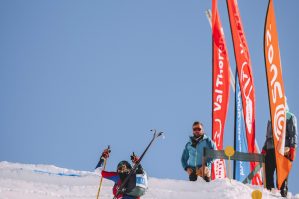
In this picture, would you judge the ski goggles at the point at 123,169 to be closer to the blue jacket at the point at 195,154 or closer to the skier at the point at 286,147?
the blue jacket at the point at 195,154

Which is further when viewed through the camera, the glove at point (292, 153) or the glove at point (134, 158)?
the glove at point (292, 153)

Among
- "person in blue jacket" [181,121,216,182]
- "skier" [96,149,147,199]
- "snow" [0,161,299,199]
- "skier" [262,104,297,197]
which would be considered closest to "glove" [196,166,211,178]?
"person in blue jacket" [181,121,216,182]

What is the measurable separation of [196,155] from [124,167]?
215 cm

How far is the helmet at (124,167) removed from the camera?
8.91 meters

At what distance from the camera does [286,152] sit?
35.7 ft

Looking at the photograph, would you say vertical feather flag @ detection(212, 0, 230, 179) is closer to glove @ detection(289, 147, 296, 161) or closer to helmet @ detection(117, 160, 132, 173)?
glove @ detection(289, 147, 296, 161)

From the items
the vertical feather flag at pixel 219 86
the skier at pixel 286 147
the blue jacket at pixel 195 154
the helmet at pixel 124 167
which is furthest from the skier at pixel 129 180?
the vertical feather flag at pixel 219 86

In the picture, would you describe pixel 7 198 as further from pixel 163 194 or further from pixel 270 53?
pixel 270 53

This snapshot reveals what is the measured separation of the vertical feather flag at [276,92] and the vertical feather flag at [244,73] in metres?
3.37

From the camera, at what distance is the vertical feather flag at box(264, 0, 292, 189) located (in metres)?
10.6

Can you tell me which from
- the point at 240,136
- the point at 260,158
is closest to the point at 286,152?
the point at 260,158

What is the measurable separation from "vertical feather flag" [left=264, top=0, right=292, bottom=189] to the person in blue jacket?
1.16 metres

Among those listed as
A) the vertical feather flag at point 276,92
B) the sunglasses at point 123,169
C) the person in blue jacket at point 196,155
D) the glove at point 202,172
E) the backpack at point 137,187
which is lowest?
the backpack at point 137,187

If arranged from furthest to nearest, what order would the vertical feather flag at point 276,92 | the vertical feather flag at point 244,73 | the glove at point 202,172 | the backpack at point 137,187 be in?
the vertical feather flag at point 244,73, the glove at point 202,172, the vertical feather flag at point 276,92, the backpack at point 137,187
